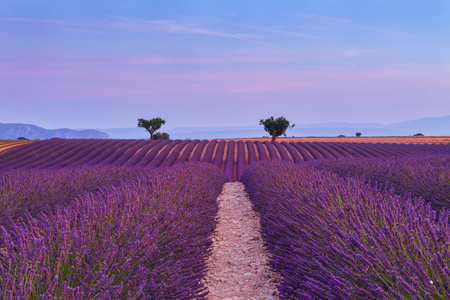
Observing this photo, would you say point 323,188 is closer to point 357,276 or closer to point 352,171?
point 357,276

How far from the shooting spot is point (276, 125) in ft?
106

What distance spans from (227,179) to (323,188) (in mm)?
10560

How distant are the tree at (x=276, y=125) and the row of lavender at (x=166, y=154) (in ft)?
34.4

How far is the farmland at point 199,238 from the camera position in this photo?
1973 mm

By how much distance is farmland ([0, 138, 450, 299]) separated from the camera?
1.97 m

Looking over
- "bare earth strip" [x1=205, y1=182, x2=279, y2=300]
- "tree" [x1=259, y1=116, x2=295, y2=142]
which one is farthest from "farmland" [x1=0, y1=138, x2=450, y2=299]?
"tree" [x1=259, y1=116, x2=295, y2=142]

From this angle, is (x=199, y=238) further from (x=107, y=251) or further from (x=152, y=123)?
(x=152, y=123)

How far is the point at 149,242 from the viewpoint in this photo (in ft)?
8.60

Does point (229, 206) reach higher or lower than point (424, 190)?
lower

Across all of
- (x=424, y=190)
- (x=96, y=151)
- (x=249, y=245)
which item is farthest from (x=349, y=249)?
(x=96, y=151)

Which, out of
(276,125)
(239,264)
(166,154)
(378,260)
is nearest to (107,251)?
(378,260)

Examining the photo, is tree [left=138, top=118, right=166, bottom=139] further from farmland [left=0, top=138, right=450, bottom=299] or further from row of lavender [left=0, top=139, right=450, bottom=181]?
farmland [left=0, top=138, right=450, bottom=299]

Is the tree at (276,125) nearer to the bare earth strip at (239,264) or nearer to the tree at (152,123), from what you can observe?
the tree at (152,123)

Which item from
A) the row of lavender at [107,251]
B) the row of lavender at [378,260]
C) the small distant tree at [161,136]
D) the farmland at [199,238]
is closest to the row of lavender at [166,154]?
the farmland at [199,238]
